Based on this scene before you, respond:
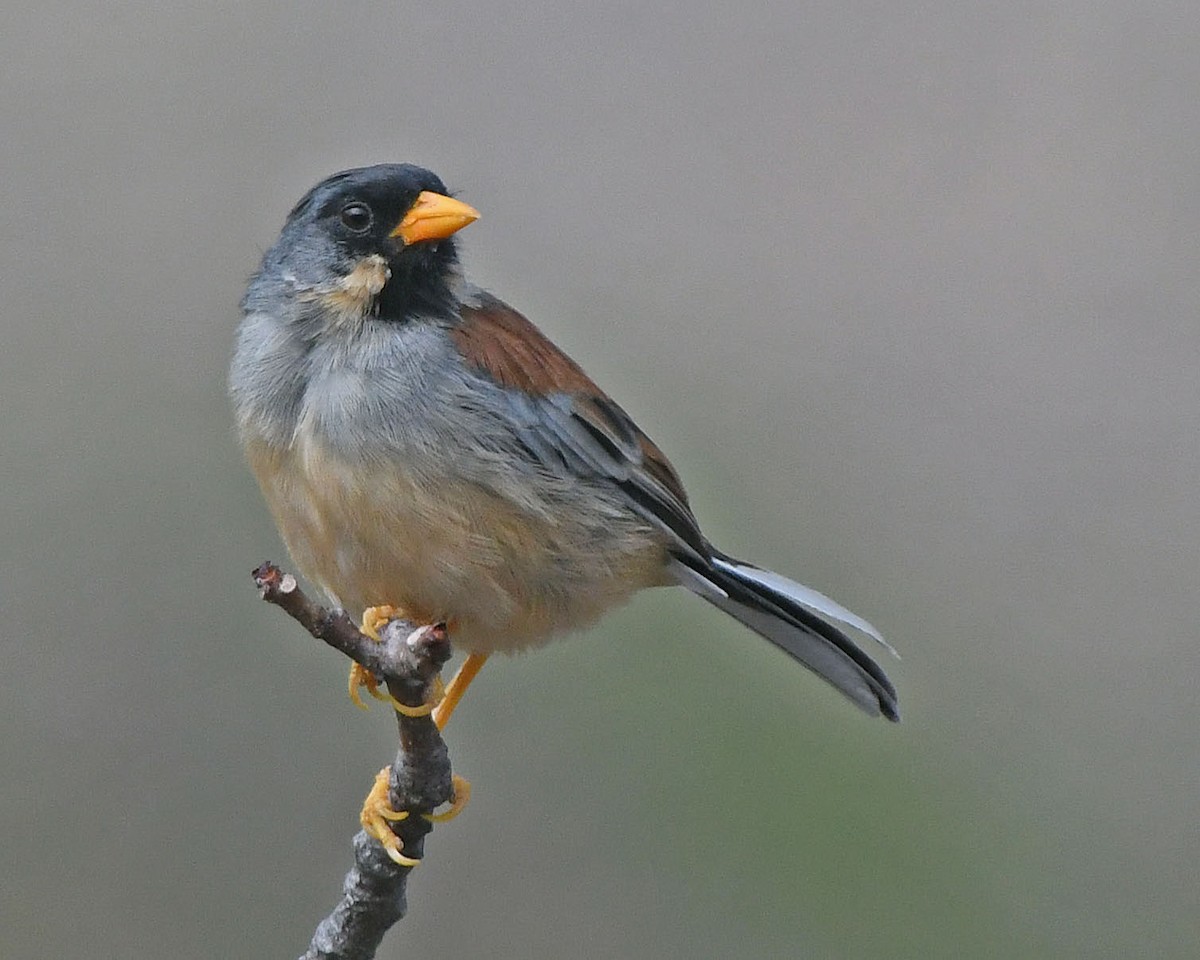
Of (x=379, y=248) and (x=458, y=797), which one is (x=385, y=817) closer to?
(x=458, y=797)

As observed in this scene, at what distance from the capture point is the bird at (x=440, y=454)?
2.83 metres

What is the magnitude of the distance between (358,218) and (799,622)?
50.9 inches

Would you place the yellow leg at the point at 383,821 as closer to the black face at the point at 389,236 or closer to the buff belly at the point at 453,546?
the buff belly at the point at 453,546

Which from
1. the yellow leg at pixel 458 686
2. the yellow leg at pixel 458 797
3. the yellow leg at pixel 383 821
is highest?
the yellow leg at pixel 458 686

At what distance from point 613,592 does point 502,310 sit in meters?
0.65

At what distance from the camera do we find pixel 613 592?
313cm

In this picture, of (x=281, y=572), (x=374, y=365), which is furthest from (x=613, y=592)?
(x=281, y=572)

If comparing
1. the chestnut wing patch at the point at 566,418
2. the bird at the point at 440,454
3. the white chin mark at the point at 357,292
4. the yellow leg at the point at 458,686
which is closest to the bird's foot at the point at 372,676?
the bird at the point at 440,454

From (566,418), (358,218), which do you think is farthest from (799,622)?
(358,218)

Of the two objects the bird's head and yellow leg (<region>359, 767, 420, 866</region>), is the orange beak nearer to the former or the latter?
the bird's head

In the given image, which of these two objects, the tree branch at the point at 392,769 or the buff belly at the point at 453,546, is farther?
the buff belly at the point at 453,546

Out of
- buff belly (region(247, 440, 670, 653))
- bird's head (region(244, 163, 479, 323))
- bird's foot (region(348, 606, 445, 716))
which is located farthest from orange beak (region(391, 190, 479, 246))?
bird's foot (region(348, 606, 445, 716))

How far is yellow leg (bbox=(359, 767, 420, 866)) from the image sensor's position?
2817 mm

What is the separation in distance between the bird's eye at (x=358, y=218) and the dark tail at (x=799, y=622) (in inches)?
38.6
